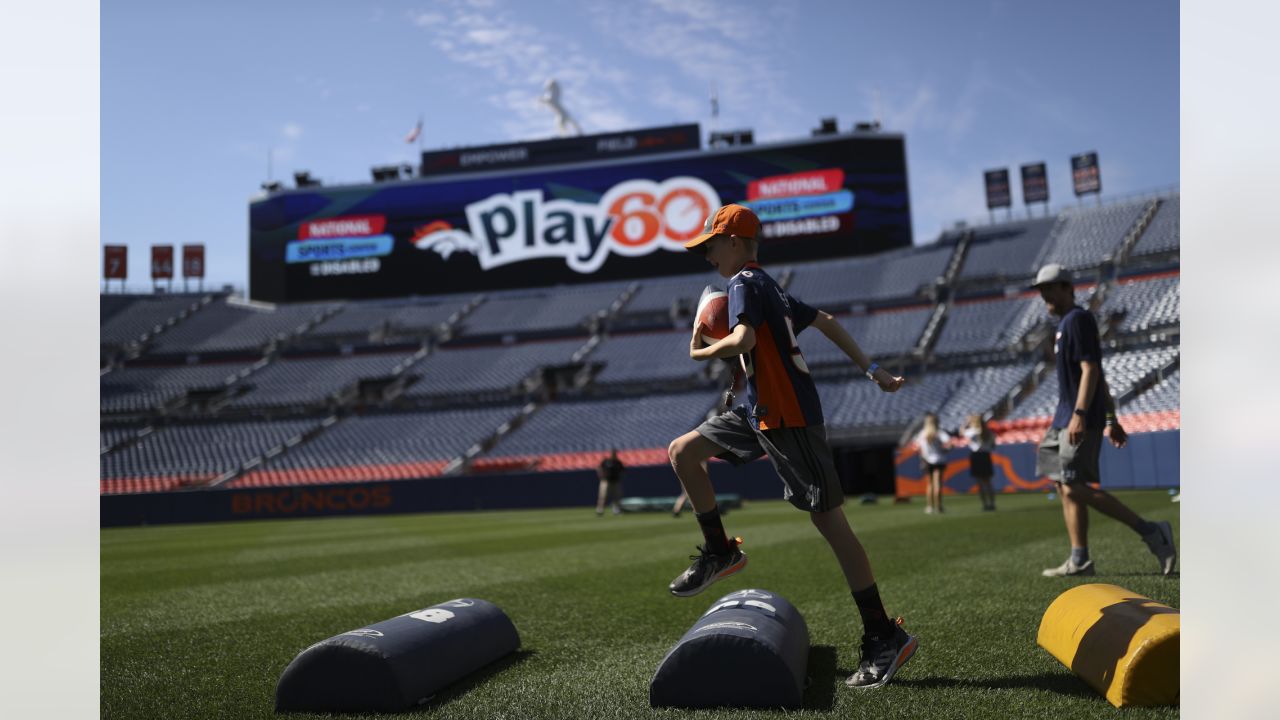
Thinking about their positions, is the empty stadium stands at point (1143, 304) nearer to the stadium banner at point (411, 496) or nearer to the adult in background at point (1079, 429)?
the stadium banner at point (411, 496)

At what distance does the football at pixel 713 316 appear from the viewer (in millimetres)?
4109

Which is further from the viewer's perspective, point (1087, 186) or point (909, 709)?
point (1087, 186)

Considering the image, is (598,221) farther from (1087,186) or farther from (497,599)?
(497,599)

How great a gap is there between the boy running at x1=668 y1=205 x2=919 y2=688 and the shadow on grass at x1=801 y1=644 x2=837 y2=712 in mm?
138

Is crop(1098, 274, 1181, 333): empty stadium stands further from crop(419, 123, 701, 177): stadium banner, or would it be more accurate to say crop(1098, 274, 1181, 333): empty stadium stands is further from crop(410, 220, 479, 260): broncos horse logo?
crop(410, 220, 479, 260): broncos horse logo

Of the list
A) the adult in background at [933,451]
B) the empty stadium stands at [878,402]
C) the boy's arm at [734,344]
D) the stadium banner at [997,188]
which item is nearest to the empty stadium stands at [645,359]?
the empty stadium stands at [878,402]

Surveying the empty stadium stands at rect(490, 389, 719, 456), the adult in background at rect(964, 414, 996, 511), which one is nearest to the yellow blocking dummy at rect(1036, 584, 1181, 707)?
the adult in background at rect(964, 414, 996, 511)

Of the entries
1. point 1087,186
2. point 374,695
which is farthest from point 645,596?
point 1087,186

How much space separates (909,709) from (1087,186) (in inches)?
1893

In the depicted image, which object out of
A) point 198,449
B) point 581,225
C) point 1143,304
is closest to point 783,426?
point 1143,304

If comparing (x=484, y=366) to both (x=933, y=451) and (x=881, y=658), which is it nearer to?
(x=933, y=451)

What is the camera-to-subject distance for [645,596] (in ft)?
23.6

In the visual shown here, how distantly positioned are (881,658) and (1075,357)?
11.2 ft
